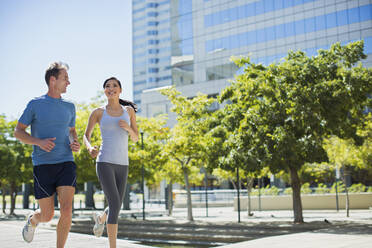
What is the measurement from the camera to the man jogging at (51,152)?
4281 mm

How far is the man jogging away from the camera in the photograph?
428 cm

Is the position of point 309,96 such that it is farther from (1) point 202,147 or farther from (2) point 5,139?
(2) point 5,139

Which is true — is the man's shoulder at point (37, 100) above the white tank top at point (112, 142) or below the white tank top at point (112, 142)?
above

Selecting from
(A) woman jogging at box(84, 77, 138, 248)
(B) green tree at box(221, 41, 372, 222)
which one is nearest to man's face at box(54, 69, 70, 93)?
(A) woman jogging at box(84, 77, 138, 248)

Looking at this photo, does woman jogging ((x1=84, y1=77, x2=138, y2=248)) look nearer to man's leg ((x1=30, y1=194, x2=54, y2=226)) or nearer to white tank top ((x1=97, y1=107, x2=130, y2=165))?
white tank top ((x1=97, y1=107, x2=130, y2=165))

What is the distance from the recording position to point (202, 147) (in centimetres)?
2070

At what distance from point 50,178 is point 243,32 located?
51.3 m

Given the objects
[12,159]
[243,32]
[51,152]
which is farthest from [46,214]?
[243,32]

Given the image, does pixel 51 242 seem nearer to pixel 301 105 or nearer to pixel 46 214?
pixel 46 214

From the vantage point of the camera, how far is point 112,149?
4734 mm

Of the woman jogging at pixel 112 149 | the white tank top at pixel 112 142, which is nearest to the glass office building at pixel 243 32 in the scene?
the woman jogging at pixel 112 149

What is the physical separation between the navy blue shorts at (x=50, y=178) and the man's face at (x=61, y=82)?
861 mm

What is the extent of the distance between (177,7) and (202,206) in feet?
105

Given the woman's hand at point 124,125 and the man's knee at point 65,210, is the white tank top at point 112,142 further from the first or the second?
the man's knee at point 65,210
